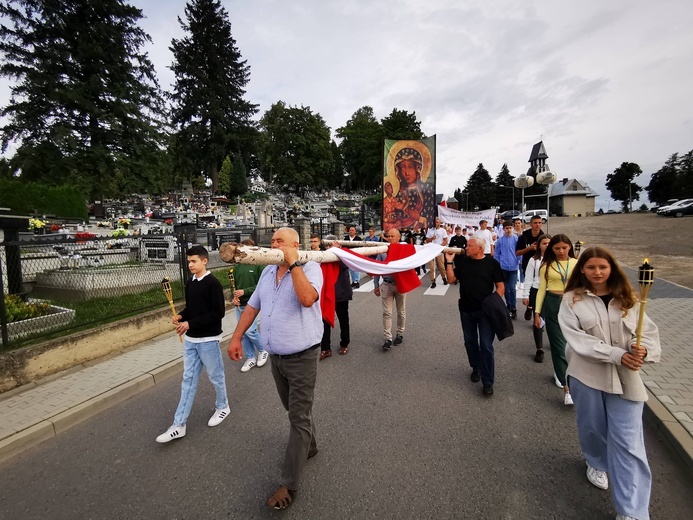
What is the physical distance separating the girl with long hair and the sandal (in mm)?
2321

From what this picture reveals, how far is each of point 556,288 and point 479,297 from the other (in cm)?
94

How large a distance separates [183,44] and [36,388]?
212ft

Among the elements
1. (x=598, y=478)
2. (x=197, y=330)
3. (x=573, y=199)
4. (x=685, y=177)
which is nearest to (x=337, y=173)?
(x=573, y=199)

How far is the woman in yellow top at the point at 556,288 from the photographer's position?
4.23 meters

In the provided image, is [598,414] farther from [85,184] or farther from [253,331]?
[85,184]

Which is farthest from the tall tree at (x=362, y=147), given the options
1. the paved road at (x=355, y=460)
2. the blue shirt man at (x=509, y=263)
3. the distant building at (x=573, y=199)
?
the paved road at (x=355, y=460)

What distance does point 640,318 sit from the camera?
2184mm

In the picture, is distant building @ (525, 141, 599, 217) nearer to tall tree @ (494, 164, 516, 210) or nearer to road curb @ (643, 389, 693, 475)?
tall tree @ (494, 164, 516, 210)

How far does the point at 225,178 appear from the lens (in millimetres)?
60375

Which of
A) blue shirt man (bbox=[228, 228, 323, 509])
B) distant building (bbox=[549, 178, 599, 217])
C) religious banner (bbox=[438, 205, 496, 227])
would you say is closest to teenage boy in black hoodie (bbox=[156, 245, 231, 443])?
blue shirt man (bbox=[228, 228, 323, 509])

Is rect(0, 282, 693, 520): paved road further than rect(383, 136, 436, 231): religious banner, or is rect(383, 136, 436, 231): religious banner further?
rect(383, 136, 436, 231): religious banner

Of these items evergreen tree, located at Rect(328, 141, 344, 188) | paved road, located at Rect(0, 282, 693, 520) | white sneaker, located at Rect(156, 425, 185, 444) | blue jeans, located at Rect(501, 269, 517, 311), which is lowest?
paved road, located at Rect(0, 282, 693, 520)

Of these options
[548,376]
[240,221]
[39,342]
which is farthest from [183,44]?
[548,376]

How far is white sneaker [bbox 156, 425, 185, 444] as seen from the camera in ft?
11.8
